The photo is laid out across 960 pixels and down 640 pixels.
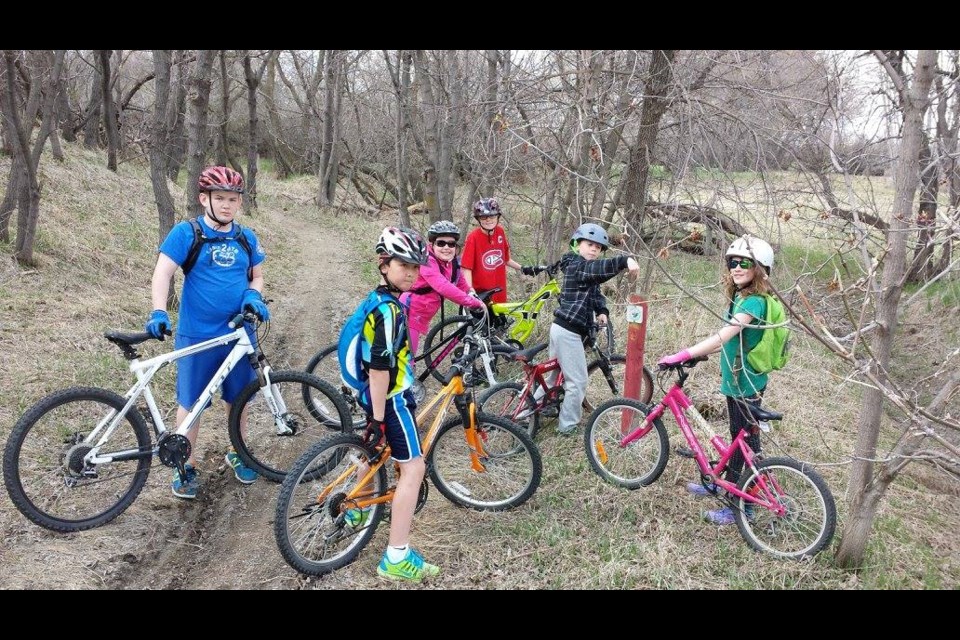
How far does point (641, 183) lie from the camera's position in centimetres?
770

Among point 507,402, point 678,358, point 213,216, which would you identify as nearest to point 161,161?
point 213,216

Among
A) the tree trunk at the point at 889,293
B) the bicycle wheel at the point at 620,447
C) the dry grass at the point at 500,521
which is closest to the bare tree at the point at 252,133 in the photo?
the dry grass at the point at 500,521

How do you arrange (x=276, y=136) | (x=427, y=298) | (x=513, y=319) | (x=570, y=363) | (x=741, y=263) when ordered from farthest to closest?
(x=276, y=136)
(x=513, y=319)
(x=427, y=298)
(x=570, y=363)
(x=741, y=263)

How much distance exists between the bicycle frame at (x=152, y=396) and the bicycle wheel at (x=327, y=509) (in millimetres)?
1018

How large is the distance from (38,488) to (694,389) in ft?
18.2

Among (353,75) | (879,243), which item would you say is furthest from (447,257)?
(353,75)

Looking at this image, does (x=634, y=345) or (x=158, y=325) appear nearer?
(x=158, y=325)

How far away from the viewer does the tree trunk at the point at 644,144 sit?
713 centimetres

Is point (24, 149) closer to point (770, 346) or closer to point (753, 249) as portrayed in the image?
point (753, 249)

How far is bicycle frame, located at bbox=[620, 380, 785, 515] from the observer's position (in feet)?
13.6

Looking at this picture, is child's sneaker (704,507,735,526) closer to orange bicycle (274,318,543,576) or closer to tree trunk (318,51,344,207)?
orange bicycle (274,318,543,576)

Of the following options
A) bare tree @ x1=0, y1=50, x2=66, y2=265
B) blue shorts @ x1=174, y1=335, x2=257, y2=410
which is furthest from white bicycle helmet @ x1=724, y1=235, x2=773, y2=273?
bare tree @ x1=0, y1=50, x2=66, y2=265

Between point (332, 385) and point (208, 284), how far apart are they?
1.52 meters

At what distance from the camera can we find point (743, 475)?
4.22 m
